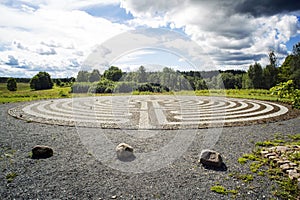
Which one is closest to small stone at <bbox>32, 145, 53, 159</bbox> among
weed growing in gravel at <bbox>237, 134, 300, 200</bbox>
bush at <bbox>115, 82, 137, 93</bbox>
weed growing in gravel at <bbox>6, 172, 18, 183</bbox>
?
weed growing in gravel at <bbox>6, 172, 18, 183</bbox>

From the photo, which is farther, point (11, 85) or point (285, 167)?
point (11, 85)

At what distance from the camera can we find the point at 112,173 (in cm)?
542

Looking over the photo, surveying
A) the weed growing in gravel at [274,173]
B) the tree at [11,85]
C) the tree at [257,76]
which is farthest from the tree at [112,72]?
the tree at [11,85]

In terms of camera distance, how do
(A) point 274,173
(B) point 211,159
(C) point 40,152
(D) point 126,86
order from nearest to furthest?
(A) point 274,173 < (B) point 211,159 < (C) point 40,152 < (D) point 126,86

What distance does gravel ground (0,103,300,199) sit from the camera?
4.42 metres

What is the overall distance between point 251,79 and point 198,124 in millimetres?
50253

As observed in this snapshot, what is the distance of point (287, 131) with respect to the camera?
9.42 m

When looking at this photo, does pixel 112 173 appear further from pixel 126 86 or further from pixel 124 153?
pixel 126 86

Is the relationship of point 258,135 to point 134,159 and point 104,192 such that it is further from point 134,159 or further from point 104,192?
point 104,192

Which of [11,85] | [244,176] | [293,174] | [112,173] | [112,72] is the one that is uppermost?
[112,72]

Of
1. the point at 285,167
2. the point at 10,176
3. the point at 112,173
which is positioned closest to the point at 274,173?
the point at 285,167

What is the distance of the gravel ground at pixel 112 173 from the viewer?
442 cm

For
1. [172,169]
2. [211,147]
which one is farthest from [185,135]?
[172,169]

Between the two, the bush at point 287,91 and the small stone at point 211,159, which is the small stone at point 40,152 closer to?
the small stone at point 211,159
